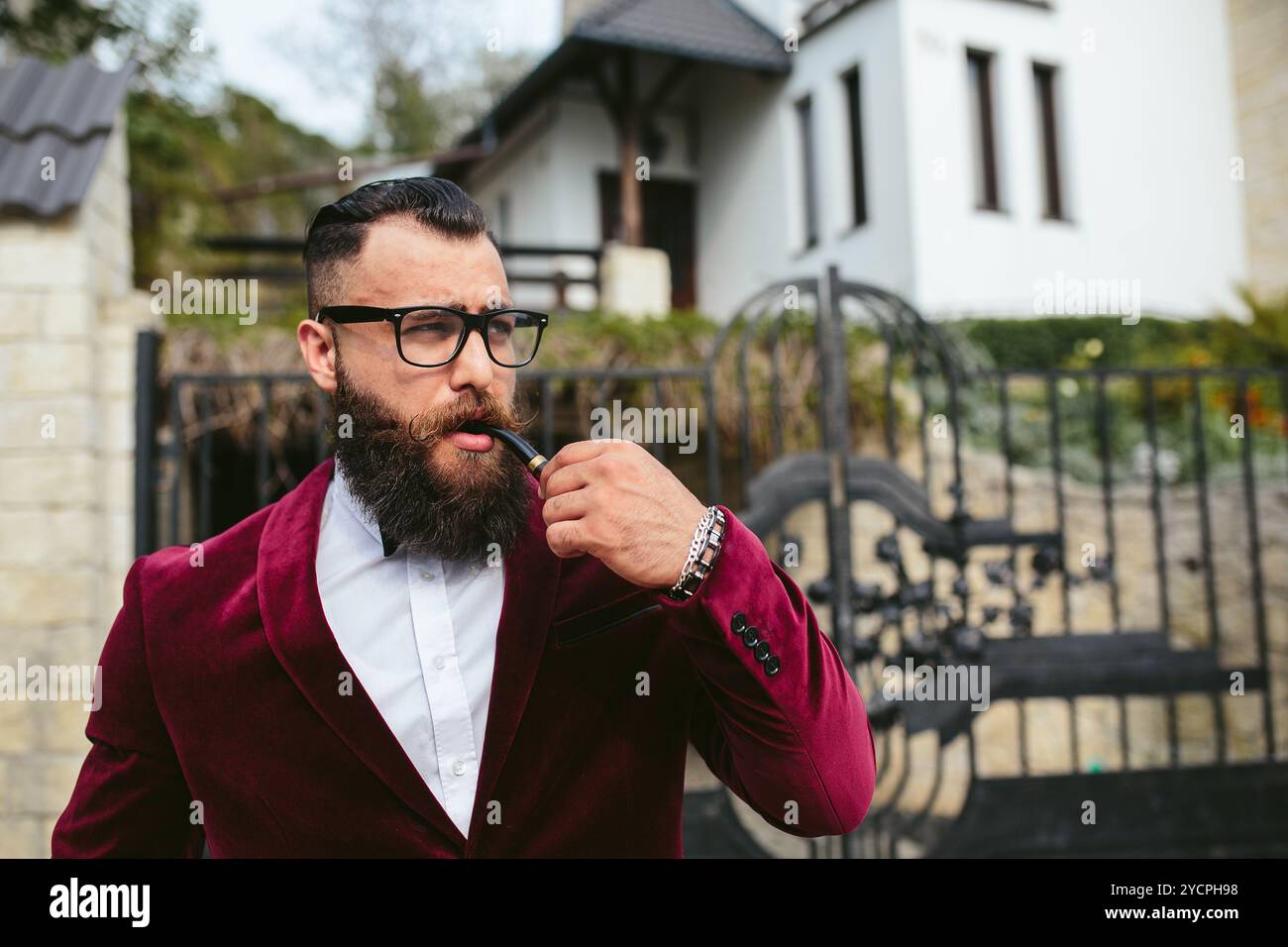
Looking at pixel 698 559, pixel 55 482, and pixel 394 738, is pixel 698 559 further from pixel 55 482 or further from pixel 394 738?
pixel 55 482

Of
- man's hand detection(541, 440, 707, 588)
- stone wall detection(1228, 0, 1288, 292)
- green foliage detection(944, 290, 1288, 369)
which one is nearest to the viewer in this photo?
man's hand detection(541, 440, 707, 588)

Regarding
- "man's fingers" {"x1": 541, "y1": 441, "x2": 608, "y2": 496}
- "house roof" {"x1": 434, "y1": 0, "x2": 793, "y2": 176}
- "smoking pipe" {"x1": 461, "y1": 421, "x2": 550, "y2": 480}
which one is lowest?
"man's fingers" {"x1": 541, "y1": 441, "x2": 608, "y2": 496}

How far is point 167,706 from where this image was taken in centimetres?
139

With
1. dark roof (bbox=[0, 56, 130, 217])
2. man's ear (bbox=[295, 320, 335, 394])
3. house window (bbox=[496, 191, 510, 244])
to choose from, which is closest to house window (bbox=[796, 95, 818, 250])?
house window (bbox=[496, 191, 510, 244])

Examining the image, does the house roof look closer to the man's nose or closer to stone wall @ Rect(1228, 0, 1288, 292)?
stone wall @ Rect(1228, 0, 1288, 292)

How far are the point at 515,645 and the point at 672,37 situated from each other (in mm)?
10723

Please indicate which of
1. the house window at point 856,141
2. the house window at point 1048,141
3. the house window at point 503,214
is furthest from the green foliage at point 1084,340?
the house window at point 503,214

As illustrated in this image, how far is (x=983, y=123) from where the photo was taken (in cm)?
985

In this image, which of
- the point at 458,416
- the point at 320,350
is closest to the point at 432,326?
the point at 458,416

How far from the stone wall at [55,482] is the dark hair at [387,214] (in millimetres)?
2641

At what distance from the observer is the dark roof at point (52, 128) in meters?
3.59

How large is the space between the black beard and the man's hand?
0.29 m

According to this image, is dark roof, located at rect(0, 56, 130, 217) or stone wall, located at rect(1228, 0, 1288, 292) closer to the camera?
dark roof, located at rect(0, 56, 130, 217)

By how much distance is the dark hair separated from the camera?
4.65ft
